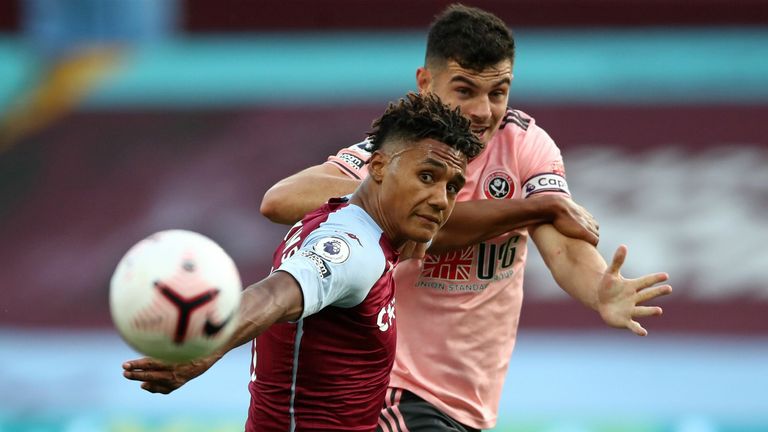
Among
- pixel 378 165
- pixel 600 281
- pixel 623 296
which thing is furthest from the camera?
pixel 600 281

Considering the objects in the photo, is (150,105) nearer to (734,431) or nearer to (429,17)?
(429,17)

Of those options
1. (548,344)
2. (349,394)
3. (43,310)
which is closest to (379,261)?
(349,394)

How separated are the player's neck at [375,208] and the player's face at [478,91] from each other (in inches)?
29.7

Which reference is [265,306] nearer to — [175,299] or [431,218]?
[175,299]

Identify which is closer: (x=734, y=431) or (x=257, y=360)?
(x=257, y=360)

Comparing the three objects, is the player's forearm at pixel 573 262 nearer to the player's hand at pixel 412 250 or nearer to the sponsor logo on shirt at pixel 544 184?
the sponsor logo on shirt at pixel 544 184

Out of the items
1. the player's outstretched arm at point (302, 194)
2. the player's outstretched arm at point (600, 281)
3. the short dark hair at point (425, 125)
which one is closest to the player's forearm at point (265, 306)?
the short dark hair at point (425, 125)

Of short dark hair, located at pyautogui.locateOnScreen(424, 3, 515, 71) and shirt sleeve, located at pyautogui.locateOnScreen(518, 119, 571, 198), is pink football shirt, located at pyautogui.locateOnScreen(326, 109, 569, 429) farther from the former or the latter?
short dark hair, located at pyautogui.locateOnScreen(424, 3, 515, 71)

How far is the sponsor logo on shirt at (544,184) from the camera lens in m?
5.31

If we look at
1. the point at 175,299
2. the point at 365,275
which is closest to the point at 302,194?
the point at 365,275

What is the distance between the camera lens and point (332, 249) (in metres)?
4.00

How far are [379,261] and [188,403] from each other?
6.22 metres

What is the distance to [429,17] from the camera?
13336 millimetres

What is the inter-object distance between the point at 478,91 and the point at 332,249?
141 centimetres
